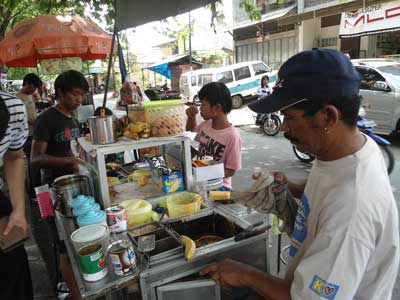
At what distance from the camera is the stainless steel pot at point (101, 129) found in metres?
1.76

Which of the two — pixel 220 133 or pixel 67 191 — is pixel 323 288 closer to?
pixel 67 191

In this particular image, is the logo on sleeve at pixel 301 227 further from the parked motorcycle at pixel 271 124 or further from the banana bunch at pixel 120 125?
the parked motorcycle at pixel 271 124

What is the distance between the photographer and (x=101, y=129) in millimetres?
1778

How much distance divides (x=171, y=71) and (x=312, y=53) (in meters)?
19.1

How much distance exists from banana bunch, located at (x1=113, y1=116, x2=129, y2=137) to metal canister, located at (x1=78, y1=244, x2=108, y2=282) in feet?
2.79

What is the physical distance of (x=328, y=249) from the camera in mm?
911

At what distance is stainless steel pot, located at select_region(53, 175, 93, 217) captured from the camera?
1855 mm

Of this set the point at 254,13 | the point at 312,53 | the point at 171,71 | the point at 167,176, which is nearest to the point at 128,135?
the point at 167,176

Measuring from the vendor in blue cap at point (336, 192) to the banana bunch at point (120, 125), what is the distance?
1.12m

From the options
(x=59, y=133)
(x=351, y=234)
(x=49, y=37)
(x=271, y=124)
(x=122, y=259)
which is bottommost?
(x=271, y=124)

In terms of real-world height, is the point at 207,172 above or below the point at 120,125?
below

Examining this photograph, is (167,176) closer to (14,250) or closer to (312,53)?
(14,250)

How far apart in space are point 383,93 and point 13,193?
283 inches

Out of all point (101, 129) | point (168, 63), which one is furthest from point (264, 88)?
point (168, 63)
